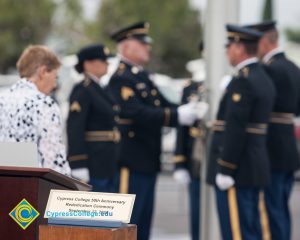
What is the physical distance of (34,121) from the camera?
645 cm

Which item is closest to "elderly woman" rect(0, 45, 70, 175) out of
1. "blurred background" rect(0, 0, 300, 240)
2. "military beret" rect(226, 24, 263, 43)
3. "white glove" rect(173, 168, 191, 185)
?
"military beret" rect(226, 24, 263, 43)

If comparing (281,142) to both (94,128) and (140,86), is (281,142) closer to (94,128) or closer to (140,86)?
(140,86)

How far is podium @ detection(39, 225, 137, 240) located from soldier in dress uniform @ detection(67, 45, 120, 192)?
4.14 meters

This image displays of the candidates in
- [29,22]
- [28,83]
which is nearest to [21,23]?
[29,22]

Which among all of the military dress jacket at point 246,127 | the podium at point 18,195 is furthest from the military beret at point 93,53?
the podium at point 18,195

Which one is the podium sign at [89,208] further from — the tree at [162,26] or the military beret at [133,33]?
the tree at [162,26]

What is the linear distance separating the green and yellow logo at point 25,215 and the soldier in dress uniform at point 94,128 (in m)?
3.81

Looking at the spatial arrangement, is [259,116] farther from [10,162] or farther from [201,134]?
[10,162]

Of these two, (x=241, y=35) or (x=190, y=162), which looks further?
(x=190, y=162)

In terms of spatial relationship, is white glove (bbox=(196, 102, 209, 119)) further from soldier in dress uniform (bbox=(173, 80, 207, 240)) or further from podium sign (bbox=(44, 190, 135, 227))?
podium sign (bbox=(44, 190, 135, 227))

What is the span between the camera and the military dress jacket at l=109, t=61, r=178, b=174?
9664mm

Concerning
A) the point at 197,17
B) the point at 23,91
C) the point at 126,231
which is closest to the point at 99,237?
the point at 126,231

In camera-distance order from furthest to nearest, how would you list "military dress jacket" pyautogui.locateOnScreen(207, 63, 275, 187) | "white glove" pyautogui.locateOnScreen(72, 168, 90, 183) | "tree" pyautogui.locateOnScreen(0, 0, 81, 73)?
"tree" pyautogui.locateOnScreen(0, 0, 81, 73), "white glove" pyautogui.locateOnScreen(72, 168, 90, 183), "military dress jacket" pyautogui.locateOnScreen(207, 63, 275, 187)

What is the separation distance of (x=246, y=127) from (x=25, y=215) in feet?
10.7
